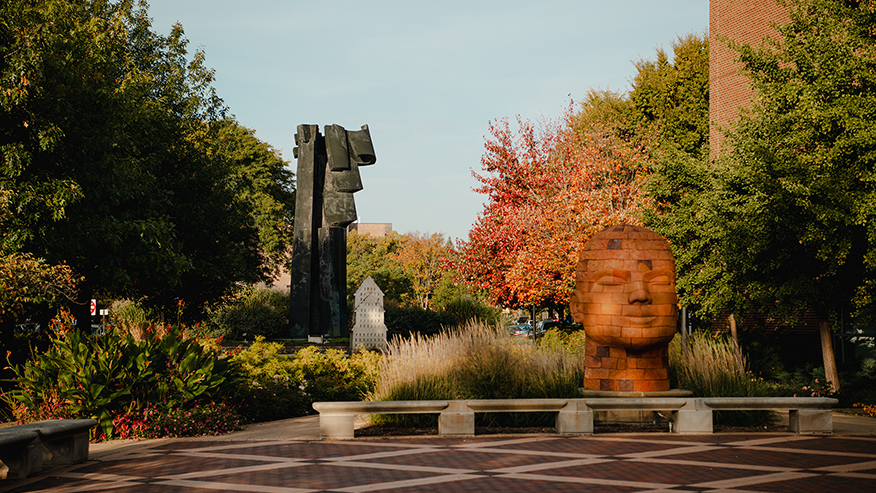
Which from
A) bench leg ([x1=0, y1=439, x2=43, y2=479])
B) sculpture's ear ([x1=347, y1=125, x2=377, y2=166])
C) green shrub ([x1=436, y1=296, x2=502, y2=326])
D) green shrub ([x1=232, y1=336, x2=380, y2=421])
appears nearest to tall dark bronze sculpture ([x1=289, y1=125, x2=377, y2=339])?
sculpture's ear ([x1=347, y1=125, x2=377, y2=166])

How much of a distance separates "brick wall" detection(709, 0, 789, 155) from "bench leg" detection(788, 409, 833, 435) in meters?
13.8

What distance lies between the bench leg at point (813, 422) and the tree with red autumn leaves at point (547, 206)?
9417 mm

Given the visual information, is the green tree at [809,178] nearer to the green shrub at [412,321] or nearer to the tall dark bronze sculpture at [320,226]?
the tall dark bronze sculpture at [320,226]

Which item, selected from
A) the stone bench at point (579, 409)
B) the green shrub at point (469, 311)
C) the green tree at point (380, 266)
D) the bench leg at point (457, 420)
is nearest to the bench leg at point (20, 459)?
the stone bench at point (579, 409)

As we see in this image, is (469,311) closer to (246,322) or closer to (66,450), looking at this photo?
(246,322)

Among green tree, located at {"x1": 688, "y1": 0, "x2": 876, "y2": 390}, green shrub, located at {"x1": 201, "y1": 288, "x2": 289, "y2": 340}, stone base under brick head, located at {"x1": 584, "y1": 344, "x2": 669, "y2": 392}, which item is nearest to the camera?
stone base under brick head, located at {"x1": 584, "y1": 344, "x2": 669, "y2": 392}

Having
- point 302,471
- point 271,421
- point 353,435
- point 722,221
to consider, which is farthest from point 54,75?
point 722,221

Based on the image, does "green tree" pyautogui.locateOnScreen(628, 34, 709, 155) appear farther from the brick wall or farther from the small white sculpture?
the small white sculpture

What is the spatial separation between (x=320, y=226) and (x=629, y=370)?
1243 centimetres

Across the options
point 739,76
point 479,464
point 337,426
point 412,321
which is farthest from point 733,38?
point 479,464

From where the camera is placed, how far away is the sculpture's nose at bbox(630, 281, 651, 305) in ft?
33.2

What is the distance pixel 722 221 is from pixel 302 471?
10208 mm

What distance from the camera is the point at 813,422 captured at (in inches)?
400

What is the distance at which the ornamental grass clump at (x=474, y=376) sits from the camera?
1088 cm
